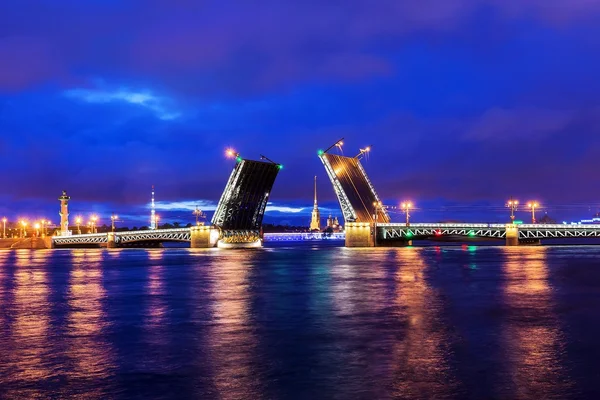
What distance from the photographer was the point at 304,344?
1537 cm

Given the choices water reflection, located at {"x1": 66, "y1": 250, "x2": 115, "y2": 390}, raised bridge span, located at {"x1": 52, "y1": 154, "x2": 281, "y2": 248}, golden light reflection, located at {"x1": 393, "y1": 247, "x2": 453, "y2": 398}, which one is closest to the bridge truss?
raised bridge span, located at {"x1": 52, "y1": 154, "x2": 281, "y2": 248}

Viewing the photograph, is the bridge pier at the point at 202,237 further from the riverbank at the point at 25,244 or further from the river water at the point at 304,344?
the river water at the point at 304,344

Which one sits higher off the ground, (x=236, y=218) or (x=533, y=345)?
(x=236, y=218)

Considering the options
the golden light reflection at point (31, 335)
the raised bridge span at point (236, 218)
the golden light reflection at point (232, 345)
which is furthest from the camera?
the raised bridge span at point (236, 218)

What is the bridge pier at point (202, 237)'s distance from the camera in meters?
116

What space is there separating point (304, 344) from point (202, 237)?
10463 centimetres

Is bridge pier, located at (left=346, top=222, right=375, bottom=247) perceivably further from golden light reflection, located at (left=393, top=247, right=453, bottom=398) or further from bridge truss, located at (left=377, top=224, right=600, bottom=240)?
golden light reflection, located at (left=393, top=247, right=453, bottom=398)

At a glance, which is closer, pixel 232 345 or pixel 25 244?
pixel 232 345

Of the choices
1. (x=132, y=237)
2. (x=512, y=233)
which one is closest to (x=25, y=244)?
(x=132, y=237)

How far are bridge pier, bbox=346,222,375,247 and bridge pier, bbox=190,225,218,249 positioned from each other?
75.9 feet

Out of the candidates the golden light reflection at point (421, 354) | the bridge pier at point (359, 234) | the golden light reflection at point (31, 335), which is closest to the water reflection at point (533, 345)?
the golden light reflection at point (421, 354)

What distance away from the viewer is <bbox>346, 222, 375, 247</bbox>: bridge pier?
11044 centimetres

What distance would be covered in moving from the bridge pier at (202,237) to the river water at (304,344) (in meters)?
86.8

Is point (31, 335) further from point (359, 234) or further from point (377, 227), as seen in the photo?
point (377, 227)
